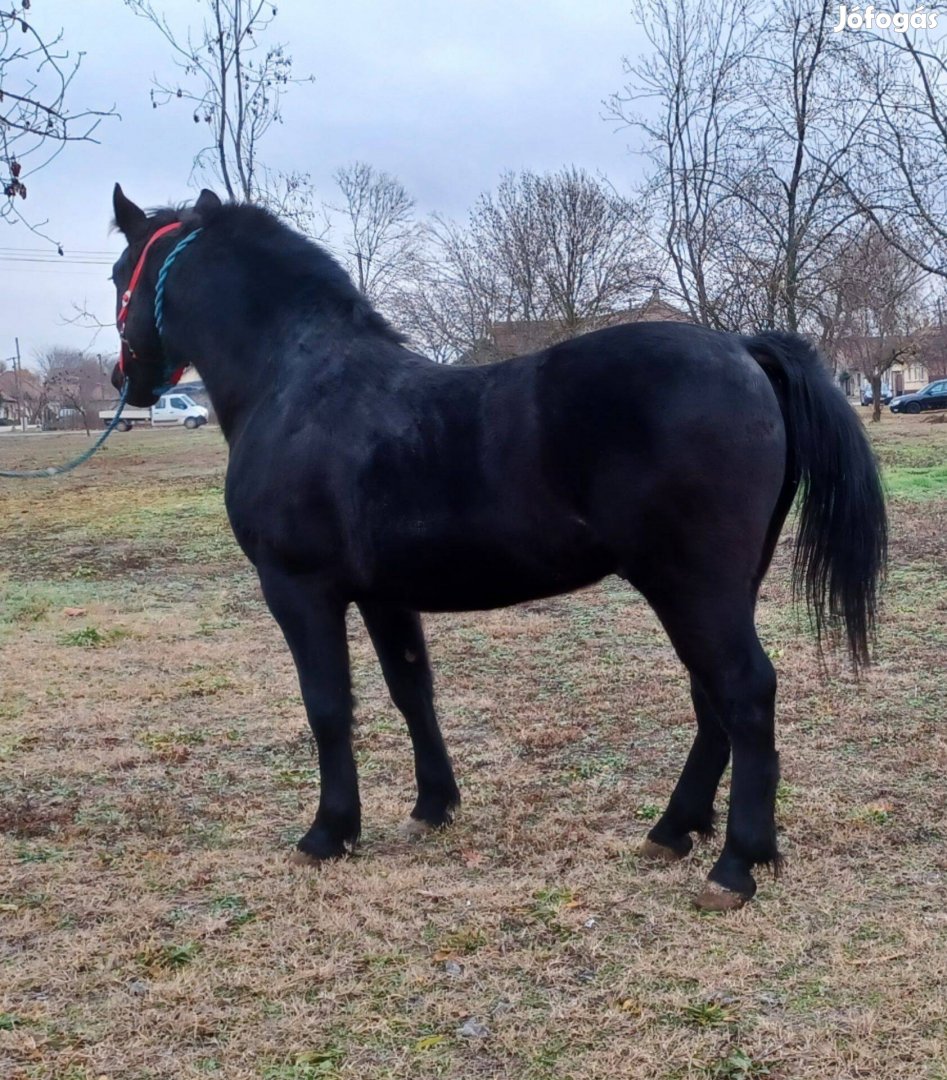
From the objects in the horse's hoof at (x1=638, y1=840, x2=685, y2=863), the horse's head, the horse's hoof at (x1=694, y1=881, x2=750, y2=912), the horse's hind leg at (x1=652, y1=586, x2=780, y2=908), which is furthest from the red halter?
the horse's hoof at (x1=694, y1=881, x2=750, y2=912)

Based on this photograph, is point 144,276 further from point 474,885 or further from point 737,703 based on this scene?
point 737,703

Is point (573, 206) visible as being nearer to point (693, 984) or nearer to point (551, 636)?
point (551, 636)

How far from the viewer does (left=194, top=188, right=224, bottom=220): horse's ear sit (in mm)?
4215

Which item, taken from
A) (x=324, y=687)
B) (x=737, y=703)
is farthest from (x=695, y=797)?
(x=324, y=687)

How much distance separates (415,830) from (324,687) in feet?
2.36

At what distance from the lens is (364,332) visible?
389cm

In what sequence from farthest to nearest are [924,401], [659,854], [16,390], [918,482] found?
[16,390], [924,401], [918,482], [659,854]

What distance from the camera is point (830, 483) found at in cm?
340

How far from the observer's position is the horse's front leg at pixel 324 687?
11.9 feet

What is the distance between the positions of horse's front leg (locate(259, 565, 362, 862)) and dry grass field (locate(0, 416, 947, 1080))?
142 mm

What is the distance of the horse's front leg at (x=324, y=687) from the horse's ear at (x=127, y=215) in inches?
65.6

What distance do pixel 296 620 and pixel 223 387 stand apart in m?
1.03

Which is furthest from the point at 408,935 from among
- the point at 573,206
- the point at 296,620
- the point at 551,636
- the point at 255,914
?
the point at 573,206

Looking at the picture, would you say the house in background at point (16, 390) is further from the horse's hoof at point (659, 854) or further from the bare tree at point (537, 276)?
the horse's hoof at point (659, 854)
